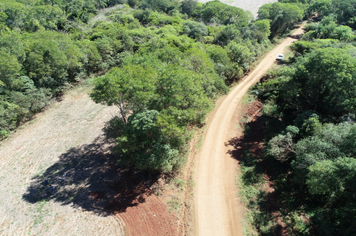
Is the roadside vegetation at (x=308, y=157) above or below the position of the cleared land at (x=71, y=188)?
above

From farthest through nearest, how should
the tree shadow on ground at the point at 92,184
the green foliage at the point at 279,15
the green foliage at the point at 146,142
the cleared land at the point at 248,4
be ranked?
the cleared land at the point at 248,4, the green foliage at the point at 279,15, the tree shadow on ground at the point at 92,184, the green foliage at the point at 146,142

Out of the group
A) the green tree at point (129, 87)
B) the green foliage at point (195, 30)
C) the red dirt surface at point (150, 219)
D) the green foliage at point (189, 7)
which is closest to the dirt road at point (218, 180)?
the red dirt surface at point (150, 219)

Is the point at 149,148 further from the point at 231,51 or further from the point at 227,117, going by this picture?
the point at 231,51

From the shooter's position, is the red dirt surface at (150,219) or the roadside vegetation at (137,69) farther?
the roadside vegetation at (137,69)

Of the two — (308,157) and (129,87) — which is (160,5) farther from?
(308,157)

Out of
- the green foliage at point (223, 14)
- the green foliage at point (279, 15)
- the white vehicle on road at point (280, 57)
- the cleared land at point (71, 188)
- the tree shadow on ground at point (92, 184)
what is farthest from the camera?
the green foliage at point (223, 14)

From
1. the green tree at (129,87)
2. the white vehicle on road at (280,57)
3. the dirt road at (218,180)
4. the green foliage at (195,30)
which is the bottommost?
the dirt road at (218,180)

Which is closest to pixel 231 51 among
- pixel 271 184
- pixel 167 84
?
pixel 167 84

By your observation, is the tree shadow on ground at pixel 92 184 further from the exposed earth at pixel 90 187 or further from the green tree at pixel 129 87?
the green tree at pixel 129 87
